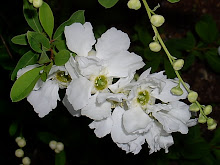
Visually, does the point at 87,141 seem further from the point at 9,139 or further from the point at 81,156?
the point at 9,139

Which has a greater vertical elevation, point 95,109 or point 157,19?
point 157,19

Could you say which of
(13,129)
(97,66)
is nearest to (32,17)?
(97,66)

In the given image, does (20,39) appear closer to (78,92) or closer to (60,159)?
(78,92)

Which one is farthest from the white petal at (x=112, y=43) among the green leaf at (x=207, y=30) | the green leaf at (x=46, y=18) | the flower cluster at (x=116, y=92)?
the green leaf at (x=207, y=30)

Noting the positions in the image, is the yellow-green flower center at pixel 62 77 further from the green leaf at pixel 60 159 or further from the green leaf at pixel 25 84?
the green leaf at pixel 60 159

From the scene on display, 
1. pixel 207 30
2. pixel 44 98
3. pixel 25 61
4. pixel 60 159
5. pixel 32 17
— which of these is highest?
pixel 32 17
